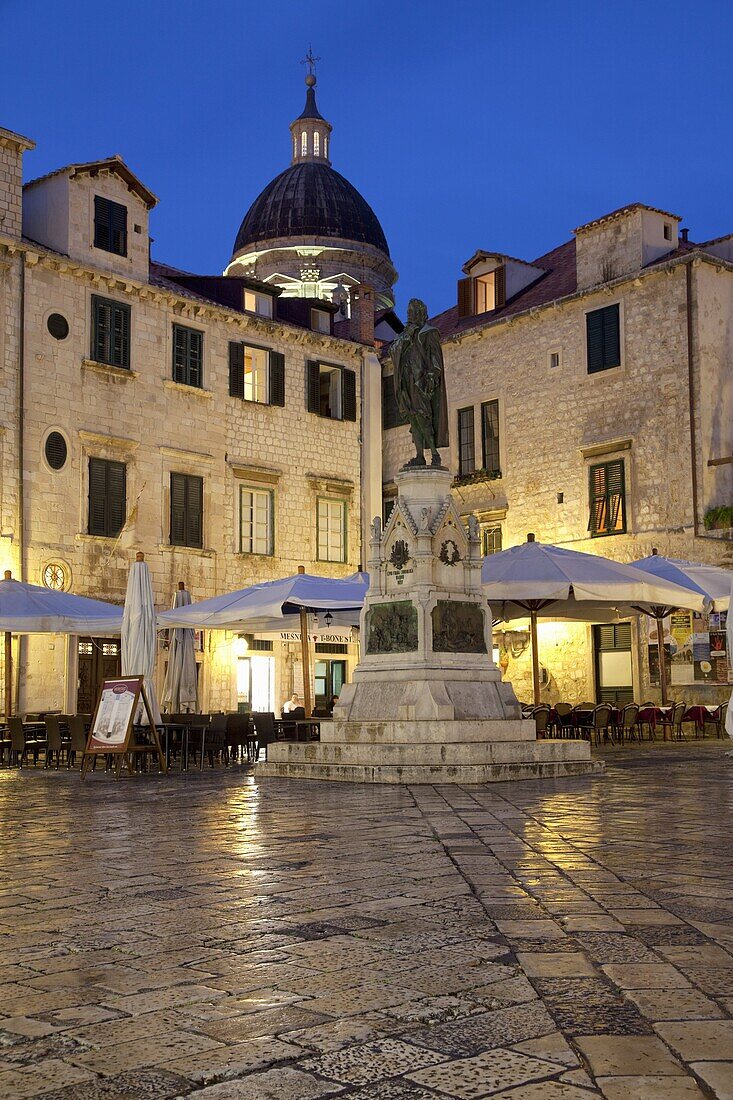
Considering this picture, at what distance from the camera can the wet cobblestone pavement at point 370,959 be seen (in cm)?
312

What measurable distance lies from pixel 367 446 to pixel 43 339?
9591 mm

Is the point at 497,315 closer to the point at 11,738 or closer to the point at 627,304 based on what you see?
the point at 627,304

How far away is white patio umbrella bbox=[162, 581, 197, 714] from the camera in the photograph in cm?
1909

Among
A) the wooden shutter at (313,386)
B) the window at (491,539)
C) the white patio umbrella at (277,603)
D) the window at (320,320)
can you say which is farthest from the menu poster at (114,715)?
the window at (320,320)

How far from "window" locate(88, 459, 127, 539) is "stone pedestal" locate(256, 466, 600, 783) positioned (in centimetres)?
1190

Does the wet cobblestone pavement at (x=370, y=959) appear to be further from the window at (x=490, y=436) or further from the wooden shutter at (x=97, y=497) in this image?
the window at (x=490, y=436)

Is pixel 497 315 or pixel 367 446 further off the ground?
pixel 497 315

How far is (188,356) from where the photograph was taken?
2762 cm

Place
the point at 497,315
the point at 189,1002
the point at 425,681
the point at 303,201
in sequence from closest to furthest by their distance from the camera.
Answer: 1. the point at 189,1002
2. the point at 425,681
3. the point at 497,315
4. the point at 303,201

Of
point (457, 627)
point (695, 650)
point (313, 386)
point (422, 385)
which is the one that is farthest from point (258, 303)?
point (457, 627)

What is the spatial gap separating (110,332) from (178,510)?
412 centimetres

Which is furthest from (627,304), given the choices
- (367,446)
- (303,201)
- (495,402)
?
(303,201)

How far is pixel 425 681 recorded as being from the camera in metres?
13.5

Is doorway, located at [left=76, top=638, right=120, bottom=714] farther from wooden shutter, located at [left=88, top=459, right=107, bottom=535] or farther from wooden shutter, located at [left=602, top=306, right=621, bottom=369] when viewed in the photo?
wooden shutter, located at [left=602, top=306, right=621, bottom=369]
